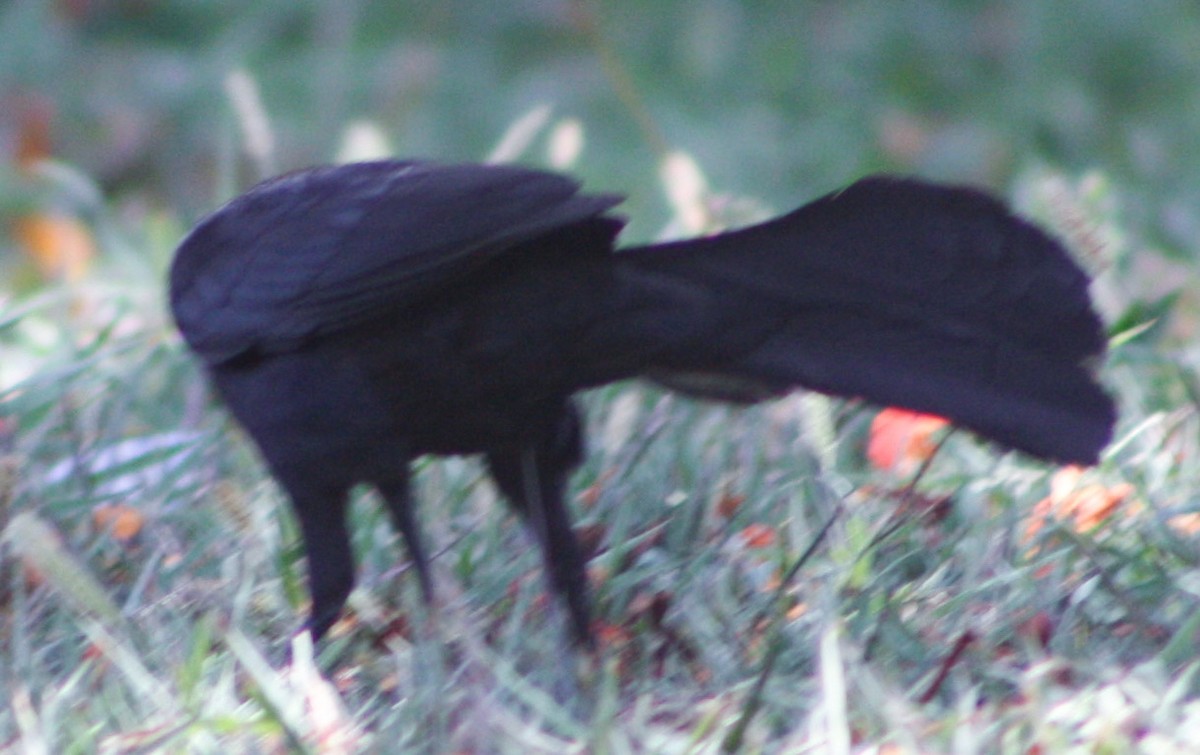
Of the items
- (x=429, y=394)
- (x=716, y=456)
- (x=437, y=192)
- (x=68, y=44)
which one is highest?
(x=68, y=44)

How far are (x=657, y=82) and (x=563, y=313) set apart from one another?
5580mm

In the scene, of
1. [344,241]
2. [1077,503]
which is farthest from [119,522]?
[1077,503]

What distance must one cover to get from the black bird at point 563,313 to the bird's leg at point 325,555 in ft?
0.04

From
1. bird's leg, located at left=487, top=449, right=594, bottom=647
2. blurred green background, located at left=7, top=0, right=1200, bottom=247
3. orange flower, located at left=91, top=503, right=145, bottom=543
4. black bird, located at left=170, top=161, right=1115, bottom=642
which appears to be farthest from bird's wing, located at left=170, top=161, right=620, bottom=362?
blurred green background, located at left=7, top=0, right=1200, bottom=247

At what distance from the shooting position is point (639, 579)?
3.55 m

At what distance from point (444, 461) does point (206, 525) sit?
57 cm

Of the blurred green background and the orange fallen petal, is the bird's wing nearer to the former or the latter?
the orange fallen petal

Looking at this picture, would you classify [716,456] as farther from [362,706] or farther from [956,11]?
[956,11]

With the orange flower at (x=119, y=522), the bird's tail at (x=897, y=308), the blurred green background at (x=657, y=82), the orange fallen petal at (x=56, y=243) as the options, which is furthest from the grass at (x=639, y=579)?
the blurred green background at (x=657, y=82)

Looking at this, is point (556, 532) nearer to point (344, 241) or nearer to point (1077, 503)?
point (344, 241)

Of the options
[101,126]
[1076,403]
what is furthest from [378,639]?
[101,126]

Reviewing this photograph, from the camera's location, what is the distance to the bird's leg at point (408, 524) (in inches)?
128

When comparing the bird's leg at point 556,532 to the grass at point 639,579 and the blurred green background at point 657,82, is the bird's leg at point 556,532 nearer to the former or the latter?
the grass at point 639,579

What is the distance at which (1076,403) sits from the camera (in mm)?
2977
